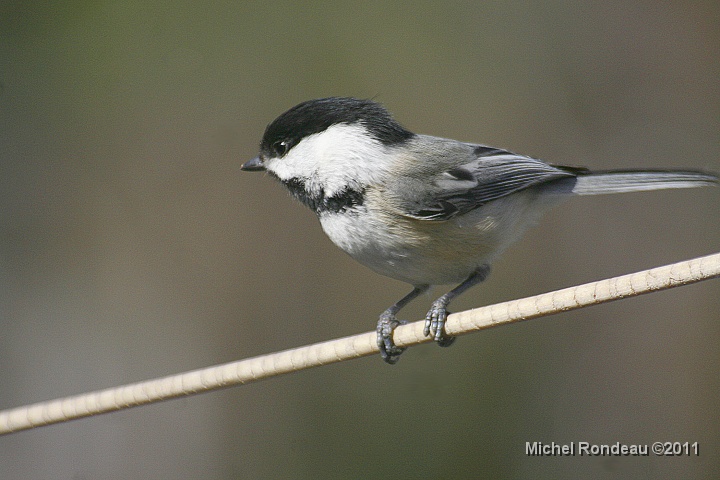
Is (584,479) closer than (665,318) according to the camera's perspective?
Yes

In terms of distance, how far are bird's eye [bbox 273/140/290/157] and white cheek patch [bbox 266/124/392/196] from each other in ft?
0.08

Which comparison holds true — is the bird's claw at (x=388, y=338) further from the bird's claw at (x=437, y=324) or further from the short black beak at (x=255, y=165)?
the short black beak at (x=255, y=165)

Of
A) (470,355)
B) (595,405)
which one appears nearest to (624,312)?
(595,405)

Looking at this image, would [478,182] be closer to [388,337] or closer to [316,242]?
[388,337]

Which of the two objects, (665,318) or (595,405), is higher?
(665,318)

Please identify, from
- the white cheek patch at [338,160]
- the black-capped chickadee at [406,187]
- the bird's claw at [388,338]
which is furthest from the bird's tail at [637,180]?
the bird's claw at [388,338]

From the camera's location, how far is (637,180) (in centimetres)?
216

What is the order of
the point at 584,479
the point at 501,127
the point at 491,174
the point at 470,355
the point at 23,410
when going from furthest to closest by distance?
the point at 501,127, the point at 470,355, the point at 584,479, the point at 491,174, the point at 23,410

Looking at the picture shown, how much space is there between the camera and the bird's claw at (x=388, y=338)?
2.06 m

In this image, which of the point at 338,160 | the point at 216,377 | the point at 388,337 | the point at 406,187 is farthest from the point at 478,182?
the point at 216,377

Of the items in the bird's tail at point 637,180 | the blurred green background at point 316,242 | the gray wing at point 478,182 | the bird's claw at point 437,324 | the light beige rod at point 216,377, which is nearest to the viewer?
the light beige rod at point 216,377

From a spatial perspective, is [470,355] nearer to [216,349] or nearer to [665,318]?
[665,318]

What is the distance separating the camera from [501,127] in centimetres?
388

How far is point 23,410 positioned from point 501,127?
2916 millimetres
